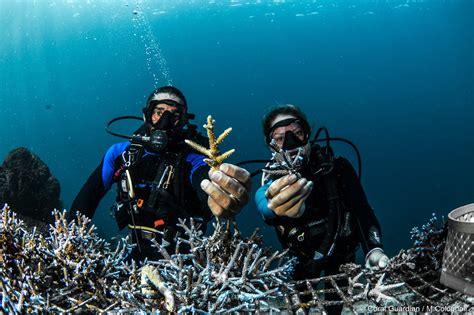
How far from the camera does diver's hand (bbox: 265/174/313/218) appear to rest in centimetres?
246

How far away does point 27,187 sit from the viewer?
11.9m

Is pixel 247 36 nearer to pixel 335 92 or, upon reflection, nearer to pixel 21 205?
pixel 335 92

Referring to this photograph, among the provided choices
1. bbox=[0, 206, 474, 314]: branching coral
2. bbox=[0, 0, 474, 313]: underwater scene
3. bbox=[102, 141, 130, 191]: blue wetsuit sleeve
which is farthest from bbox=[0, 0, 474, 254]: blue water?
bbox=[0, 206, 474, 314]: branching coral

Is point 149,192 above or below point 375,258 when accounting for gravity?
above

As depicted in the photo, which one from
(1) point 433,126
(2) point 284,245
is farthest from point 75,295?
(1) point 433,126

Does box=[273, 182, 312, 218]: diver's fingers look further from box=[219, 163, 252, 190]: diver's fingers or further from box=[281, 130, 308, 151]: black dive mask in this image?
box=[281, 130, 308, 151]: black dive mask

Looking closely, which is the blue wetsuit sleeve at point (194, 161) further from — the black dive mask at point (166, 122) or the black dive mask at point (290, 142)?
the black dive mask at point (290, 142)

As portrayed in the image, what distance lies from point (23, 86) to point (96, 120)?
123 feet

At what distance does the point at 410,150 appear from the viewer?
44969 millimetres

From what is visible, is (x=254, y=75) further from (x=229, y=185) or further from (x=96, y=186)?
(x=229, y=185)

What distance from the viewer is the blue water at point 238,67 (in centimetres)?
5978

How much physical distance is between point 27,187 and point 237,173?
477 inches

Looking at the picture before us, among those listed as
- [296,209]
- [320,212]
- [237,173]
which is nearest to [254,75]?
[320,212]

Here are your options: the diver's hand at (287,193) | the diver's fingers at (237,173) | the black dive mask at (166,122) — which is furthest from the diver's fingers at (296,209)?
the black dive mask at (166,122)
